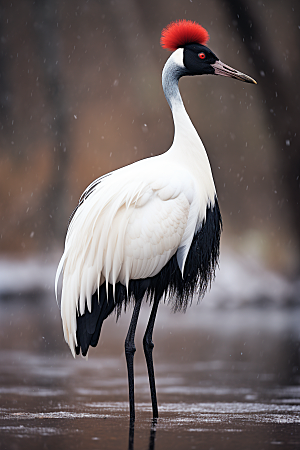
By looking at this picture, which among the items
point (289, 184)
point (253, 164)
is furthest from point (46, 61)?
point (289, 184)

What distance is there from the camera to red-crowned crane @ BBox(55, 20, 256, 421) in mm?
3609

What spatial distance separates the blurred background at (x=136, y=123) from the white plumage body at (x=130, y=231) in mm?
10901

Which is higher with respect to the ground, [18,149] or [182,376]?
[18,149]

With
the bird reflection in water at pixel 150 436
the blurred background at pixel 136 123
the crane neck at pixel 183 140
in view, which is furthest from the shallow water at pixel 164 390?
the blurred background at pixel 136 123

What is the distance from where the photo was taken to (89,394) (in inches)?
188

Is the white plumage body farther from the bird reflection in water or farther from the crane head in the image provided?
the crane head

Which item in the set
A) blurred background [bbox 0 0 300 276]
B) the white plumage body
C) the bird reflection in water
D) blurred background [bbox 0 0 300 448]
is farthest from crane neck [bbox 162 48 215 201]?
blurred background [bbox 0 0 300 276]

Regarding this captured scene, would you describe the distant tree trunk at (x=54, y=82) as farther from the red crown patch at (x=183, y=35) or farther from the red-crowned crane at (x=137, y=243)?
the red-crowned crane at (x=137, y=243)

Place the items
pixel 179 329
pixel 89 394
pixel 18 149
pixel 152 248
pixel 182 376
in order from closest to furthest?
pixel 152 248
pixel 89 394
pixel 182 376
pixel 179 329
pixel 18 149

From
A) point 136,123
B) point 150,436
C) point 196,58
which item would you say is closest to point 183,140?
point 196,58

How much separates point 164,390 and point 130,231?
201 cm

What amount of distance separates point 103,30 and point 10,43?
8.42 ft

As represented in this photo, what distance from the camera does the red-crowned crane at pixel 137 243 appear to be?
11.8ft

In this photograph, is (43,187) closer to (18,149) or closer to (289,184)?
(18,149)
